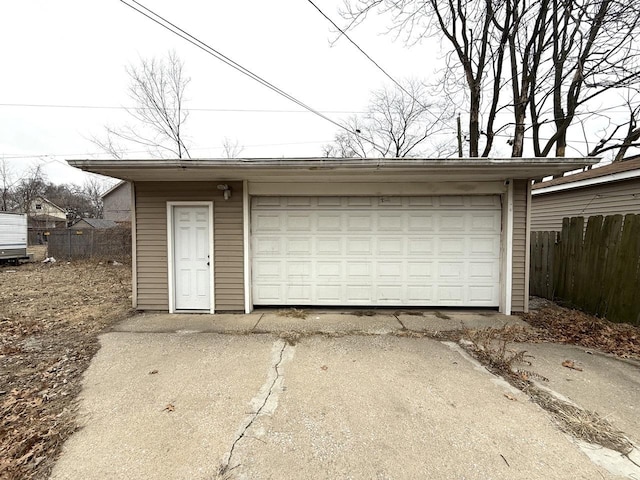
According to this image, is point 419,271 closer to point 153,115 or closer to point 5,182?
point 153,115

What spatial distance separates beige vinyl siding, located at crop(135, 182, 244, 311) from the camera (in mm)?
5121

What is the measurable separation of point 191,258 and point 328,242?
2.49 metres

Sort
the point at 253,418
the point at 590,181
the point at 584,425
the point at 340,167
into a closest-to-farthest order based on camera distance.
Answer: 1. the point at 584,425
2. the point at 253,418
3. the point at 340,167
4. the point at 590,181

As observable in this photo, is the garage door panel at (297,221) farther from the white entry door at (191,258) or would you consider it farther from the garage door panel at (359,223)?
the white entry door at (191,258)

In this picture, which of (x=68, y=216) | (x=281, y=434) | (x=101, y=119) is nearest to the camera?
(x=281, y=434)

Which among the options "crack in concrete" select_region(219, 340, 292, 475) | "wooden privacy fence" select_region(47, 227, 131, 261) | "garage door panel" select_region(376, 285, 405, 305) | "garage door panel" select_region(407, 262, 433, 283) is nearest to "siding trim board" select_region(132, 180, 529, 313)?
"garage door panel" select_region(407, 262, 433, 283)

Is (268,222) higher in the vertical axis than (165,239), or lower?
higher

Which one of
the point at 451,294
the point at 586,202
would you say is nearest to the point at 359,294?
the point at 451,294

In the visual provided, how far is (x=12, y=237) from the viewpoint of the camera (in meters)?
11.9

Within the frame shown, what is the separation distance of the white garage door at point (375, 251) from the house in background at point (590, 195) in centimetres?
377

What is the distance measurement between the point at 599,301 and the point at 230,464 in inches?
229

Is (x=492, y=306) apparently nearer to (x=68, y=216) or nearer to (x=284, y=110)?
(x=284, y=110)

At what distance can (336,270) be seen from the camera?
535 cm

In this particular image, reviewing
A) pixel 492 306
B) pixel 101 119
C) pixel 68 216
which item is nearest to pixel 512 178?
pixel 492 306
